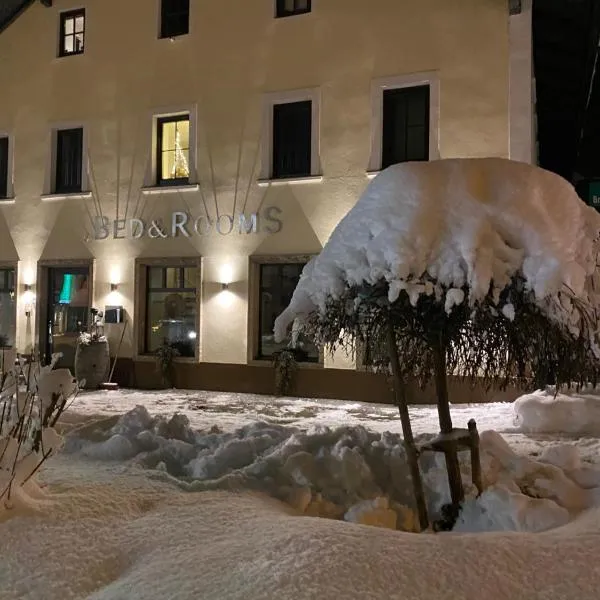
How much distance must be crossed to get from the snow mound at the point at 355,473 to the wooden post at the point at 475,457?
0.24 feet

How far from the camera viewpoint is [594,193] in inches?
376

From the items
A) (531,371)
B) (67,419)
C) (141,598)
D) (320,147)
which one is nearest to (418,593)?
(141,598)

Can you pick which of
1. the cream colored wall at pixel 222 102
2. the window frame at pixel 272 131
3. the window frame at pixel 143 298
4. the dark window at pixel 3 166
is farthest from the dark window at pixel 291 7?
the dark window at pixel 3 166

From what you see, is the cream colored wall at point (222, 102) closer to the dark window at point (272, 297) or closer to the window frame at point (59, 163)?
the window frame at point (59, 163)

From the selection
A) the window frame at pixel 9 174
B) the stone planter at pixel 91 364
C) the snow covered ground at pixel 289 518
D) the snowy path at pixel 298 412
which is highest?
the window frame at pixel 9 174

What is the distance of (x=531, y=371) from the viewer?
16.8 feet

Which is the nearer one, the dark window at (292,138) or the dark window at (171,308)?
the dark window at (292,138)

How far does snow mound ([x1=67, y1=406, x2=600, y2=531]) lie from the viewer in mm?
5211

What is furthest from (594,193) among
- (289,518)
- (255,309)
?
(289,518)

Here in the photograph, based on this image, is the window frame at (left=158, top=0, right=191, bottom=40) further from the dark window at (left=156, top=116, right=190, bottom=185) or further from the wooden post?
the wooden post

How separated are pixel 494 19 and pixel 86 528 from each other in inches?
418

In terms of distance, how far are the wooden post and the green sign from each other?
17.7ft

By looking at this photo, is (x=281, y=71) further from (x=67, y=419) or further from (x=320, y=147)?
(x=67, y=419)

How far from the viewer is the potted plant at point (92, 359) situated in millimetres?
13797
